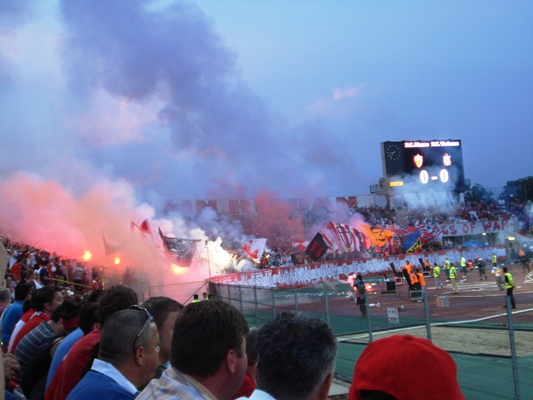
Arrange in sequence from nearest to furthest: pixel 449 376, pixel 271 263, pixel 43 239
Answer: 1. pixel 449 376
2. pixel 43 239
3. pixel 271 263

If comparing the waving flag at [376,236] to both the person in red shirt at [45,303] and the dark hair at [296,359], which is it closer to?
the person in red shirt at [45,303]

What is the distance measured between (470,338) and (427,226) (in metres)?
43.2

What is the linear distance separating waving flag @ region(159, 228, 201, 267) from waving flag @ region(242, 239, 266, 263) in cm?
714

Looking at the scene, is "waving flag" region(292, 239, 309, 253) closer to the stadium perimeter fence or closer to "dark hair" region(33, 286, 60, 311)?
the stadium perimeter fence

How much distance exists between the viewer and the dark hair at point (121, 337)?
3.50 metres

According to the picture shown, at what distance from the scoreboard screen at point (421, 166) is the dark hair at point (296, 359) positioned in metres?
62.6

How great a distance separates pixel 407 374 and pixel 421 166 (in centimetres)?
6547

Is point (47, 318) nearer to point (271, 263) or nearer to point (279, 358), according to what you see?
point (279, 358)

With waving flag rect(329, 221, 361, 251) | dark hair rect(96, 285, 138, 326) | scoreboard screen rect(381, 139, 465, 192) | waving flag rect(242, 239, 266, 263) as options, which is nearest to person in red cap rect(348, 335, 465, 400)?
dark hair rect(96, 285, 138, 326)

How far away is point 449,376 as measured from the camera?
1.83 metres

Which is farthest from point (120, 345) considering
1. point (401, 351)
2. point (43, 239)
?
point (43, 239)

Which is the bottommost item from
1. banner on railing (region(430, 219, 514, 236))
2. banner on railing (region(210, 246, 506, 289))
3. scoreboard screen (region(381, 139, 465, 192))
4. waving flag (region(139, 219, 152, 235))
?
banner on railing (region(210, 246, 506, 289))

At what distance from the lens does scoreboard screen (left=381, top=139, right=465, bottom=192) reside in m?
64.4

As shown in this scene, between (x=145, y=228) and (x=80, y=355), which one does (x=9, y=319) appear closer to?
(x=80, y=355)
